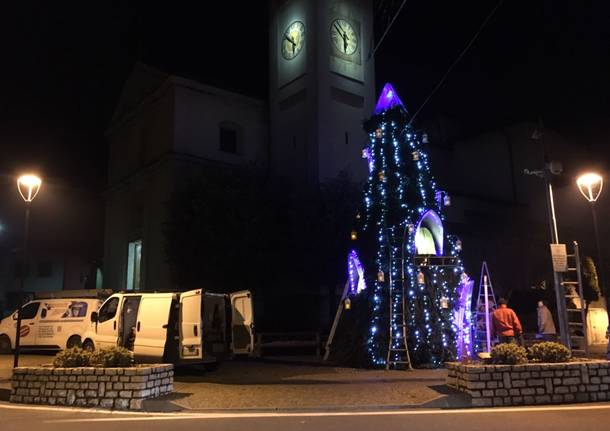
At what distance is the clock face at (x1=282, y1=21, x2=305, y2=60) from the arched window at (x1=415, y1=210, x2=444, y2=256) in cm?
1919

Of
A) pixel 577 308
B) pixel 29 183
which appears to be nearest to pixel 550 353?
pixel 577 308

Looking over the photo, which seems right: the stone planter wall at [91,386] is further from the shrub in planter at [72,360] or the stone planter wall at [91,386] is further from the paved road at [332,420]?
the paved road at [332,420]

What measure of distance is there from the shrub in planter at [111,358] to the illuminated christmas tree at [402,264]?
7261 mm

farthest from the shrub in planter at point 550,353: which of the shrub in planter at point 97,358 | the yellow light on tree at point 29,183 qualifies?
the yellow light on tree at point 29,183

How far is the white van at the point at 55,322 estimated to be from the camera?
19.5 metres

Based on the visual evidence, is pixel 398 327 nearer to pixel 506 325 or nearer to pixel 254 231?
pixel 506 325

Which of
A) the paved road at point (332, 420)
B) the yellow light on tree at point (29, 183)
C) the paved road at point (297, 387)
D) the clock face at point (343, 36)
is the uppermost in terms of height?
the clock face at point (343, 36)

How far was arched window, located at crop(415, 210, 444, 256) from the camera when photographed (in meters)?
16.1

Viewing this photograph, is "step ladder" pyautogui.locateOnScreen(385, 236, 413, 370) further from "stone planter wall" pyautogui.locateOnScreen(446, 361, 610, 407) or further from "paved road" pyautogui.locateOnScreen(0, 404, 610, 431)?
"paved road" pyautogui.locateOnScreen(0, 404, 610, 431)

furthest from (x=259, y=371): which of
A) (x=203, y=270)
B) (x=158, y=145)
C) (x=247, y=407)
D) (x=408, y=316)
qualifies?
(x=158, y=145)

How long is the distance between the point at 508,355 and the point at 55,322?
16253mm

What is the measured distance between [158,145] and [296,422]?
28452mm

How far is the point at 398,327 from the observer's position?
1488 centimetres

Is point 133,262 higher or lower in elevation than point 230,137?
lower
